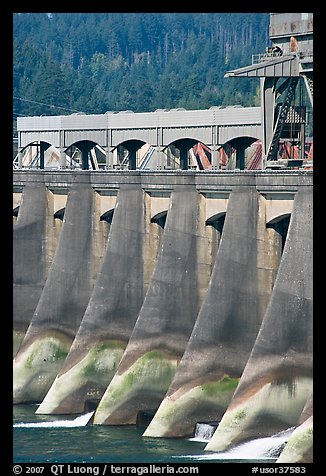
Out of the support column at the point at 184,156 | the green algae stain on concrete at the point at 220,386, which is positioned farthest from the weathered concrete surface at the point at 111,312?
the support column at the point at 184,156

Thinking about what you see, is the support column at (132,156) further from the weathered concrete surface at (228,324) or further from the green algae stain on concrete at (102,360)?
the weathered concrete surface at (228,324)

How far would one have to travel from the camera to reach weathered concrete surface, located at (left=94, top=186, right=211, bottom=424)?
67.4 m

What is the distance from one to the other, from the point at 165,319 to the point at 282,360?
1029cm

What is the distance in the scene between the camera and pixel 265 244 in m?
64.4

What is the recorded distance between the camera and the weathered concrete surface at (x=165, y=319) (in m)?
67.4

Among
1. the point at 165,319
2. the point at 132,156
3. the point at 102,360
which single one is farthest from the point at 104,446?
the point at 132,156

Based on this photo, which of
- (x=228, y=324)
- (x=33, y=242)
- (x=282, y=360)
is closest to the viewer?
(x=282, y=360)

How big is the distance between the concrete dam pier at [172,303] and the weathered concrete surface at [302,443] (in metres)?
0.04

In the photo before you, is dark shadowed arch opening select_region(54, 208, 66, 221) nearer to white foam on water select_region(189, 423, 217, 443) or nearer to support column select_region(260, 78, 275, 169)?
support column select_region(260, 78, 275, 169)

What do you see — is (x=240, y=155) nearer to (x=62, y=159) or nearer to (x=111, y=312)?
(x=111, y=312)

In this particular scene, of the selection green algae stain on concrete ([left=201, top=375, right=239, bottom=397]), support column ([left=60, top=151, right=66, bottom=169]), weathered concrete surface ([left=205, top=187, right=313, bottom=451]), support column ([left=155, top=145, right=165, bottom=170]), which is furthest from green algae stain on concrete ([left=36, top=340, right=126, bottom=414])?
support column ([left=60, top=151, right=66, bottom=169])

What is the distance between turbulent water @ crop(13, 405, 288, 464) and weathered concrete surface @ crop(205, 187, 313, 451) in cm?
60

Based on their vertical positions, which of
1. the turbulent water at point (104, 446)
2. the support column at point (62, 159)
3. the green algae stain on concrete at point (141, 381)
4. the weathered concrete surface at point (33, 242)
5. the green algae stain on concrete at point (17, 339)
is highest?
the support column at point (62, 159)

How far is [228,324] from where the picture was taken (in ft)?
211
